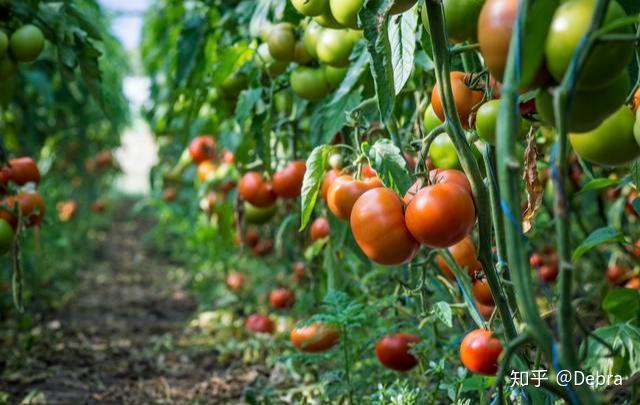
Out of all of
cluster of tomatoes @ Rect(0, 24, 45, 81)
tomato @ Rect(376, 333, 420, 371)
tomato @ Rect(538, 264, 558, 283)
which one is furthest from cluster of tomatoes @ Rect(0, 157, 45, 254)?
tomato @ Rect(538, 264, 558, 283)

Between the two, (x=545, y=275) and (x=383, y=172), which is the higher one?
(x=383, y=172)

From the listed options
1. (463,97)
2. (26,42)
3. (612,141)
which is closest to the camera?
(612,141)

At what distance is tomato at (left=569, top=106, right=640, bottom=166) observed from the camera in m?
0.84

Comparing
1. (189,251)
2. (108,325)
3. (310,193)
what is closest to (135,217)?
(189,251)

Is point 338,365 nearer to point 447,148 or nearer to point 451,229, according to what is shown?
point 447,148

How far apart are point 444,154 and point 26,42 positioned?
1.09m

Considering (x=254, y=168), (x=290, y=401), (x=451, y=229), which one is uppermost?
(x=254, y=168)

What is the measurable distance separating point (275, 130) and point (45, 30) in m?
0.66

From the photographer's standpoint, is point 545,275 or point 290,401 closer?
point 290,401

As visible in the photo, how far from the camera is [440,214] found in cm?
95

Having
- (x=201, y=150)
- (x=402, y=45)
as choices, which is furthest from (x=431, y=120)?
(x=201, y=150)

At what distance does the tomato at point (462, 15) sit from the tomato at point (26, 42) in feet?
3.70

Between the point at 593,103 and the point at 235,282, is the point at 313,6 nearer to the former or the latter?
the point at 593,103

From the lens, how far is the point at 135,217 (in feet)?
26.0
